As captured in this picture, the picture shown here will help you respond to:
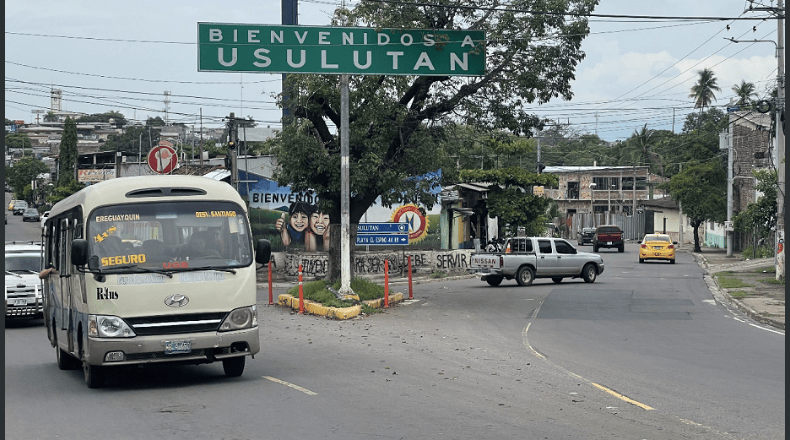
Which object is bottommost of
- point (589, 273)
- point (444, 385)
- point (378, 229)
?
point (444, 385)

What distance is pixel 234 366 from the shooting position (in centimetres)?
1173

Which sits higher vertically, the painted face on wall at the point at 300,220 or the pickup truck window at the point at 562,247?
the painted face on wall at the point at 300,220

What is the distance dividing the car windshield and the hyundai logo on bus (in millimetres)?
12155

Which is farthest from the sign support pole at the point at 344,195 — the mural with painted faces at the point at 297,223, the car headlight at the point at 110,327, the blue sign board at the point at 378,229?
the mural with painted faces at the point at 297,223

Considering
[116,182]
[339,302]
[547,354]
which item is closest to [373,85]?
[339,302]

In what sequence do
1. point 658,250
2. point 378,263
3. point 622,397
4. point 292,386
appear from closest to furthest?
point 622,397 → point 292,386 → point 378,263 → point 658,250

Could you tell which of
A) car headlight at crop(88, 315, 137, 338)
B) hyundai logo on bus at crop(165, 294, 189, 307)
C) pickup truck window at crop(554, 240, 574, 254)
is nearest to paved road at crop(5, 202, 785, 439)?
car headlight at crop(88, 315, 137, 338)

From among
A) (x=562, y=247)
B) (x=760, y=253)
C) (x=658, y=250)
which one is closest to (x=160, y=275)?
(x=562, y=247)

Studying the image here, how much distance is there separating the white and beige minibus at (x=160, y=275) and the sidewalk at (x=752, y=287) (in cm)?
1346

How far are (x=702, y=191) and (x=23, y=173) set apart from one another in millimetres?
85374

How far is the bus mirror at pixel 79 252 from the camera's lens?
411 inches

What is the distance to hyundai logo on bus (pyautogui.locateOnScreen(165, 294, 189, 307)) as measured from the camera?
10.7 metres

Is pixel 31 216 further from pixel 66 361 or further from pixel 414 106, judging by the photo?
pixel 66 361

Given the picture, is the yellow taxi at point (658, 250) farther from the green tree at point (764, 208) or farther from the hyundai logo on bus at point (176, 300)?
the hyundai logo on bus at point (176, 300)
